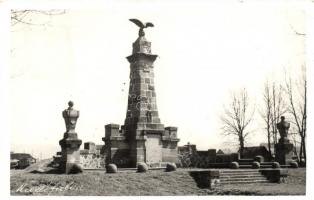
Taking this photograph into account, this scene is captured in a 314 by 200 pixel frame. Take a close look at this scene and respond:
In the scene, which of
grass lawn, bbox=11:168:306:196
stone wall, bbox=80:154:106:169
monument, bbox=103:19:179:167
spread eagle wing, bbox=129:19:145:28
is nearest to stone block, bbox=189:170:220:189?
grass lawn, bbox=11:168:306:196

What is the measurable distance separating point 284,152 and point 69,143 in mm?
12528

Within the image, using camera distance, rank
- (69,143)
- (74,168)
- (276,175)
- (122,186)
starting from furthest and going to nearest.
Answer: (276,175) < (69,143) < (74,168) < (122,186)

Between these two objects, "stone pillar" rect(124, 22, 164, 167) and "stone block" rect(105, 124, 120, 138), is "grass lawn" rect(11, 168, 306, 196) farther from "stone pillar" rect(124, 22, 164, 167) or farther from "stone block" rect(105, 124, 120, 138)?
"stone block" rect(105, 124, 120, 138)

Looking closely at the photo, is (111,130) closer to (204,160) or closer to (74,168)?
(74,168)

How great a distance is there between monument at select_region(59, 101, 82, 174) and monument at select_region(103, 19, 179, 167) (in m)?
3.69

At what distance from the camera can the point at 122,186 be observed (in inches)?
660

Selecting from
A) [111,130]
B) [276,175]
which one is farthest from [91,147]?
[276,175]

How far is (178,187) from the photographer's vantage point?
58.0 feet

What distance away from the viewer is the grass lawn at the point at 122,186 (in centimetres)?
1594

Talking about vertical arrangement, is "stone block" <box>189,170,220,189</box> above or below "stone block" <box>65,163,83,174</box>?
below

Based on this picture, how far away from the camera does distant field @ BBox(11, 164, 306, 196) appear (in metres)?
15.9

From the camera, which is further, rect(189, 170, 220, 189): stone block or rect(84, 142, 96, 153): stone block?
rect(84, 142, 96, 153): stone block

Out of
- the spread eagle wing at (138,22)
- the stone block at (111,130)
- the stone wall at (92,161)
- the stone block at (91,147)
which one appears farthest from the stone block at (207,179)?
the spread eagle wing at (138,22)

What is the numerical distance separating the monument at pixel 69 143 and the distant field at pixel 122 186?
4.38ft
